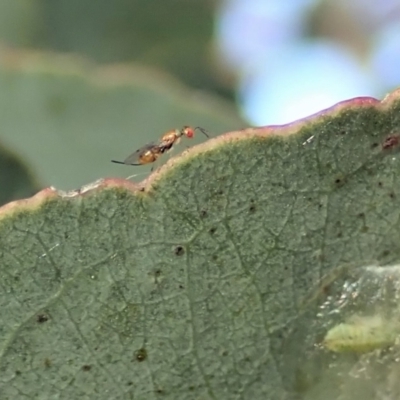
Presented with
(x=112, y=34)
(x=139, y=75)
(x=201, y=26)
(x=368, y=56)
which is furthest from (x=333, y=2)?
(x=139, y=75)

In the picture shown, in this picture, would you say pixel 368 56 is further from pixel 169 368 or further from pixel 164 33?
pixel 169 368

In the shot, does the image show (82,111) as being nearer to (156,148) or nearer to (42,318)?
(156,148)

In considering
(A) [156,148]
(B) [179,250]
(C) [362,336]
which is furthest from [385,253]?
(A) [156,148]

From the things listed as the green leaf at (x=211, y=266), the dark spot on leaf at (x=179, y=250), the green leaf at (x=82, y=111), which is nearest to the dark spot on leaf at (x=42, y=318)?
the green leaf at (x=211, y=266)

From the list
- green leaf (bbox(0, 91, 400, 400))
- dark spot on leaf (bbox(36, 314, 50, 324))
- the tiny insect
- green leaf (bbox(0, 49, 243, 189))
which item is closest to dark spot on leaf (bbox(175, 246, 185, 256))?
green leaf (bbox(0, 91, 400, 400))

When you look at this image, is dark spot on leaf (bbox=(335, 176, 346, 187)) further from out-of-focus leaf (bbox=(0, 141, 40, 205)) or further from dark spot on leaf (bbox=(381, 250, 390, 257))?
out-of-focus leaf (bbox=(0, 141, 40, 205))

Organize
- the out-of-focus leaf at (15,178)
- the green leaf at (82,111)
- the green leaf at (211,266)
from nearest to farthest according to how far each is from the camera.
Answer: the green leaf at (211,266) < the out-of-focus leaf at (15,178) < the green leaf at (82,111)

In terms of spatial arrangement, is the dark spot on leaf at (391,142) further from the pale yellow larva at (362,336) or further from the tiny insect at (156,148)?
the tiny insect at (156,148)
